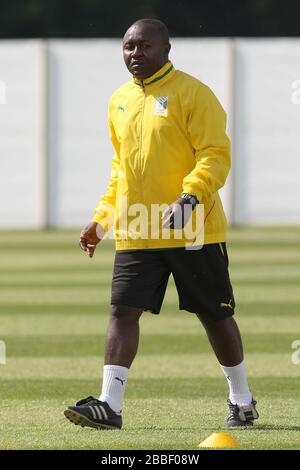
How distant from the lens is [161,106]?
7.58 metres

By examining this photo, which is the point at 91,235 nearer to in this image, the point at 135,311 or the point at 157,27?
the point at 135,311

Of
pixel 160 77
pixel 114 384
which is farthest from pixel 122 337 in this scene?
pixel 160 77

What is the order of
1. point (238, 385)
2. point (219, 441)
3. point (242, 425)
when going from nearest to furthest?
point (219, 441) → point (242, 425) → point (238, 385)

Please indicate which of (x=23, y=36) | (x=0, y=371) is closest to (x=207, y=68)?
(x=23, y=36)

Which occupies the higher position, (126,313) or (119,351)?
(126,313)

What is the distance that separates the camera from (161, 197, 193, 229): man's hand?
23.9 ft

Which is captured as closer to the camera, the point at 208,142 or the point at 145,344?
the point at 208,142

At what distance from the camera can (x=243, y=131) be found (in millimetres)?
27500

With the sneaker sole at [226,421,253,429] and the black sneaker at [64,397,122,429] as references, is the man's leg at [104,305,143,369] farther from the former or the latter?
the sneaker sole at [226,421,253,429]

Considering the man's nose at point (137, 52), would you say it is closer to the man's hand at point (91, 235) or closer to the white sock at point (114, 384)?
the man's hand at point (91, 235)

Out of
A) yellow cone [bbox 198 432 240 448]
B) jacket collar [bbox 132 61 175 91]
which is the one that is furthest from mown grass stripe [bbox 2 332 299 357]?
yellow cone [bbox 198 432 240 448]

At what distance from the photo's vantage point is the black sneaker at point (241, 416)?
304 inches

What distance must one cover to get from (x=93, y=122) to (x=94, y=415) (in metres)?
20.7

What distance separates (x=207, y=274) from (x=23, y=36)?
3172 cm
